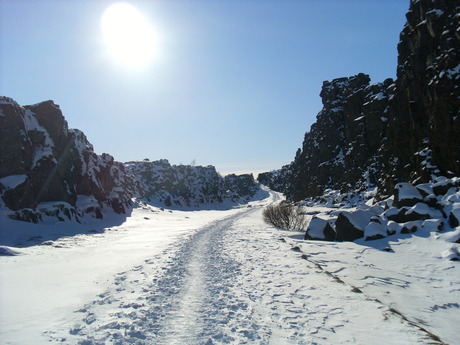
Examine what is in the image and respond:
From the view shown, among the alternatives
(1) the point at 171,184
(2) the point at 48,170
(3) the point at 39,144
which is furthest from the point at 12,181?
(1) the point at 171,184

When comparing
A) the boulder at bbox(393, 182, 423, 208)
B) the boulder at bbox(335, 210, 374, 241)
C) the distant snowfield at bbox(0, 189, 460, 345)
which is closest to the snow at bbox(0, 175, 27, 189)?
the distant snowfield at bbox(0, 189, 460, 345)

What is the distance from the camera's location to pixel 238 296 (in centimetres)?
752

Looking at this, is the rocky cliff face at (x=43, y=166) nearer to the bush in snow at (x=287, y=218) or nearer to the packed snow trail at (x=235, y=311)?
the packed snow trail at (x=235, y=311)

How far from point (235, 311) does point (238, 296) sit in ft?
3.31

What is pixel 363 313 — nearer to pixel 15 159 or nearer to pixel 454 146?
pixel 454 146

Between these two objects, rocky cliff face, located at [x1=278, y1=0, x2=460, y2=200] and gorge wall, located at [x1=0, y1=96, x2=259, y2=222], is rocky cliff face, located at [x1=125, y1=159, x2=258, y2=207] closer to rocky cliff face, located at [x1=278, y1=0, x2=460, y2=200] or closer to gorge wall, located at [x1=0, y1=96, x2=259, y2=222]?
gorge wall, located at [x1=0, y1=96, x2=259, y2=222]

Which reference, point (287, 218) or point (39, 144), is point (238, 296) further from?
point (39, 144)

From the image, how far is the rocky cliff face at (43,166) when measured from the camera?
22391 mm

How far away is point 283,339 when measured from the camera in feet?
17.1

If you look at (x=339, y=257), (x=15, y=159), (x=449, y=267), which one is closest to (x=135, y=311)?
(x=339, y=257)

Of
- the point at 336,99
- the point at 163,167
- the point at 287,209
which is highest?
the point at 336,99

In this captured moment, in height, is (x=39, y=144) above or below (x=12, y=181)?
above

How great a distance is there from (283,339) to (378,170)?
53.8m

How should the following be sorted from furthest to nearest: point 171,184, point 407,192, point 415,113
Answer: point 171,184
point 415,113
point 407,192
